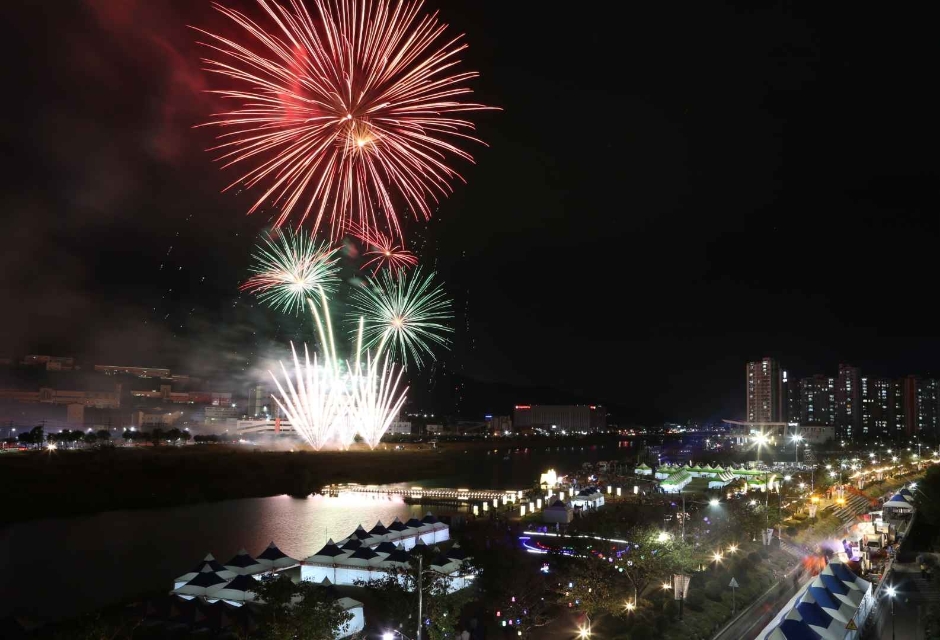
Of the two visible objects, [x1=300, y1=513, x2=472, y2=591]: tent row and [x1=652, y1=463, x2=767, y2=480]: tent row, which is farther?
[x1=652, y1=463, x2=767, y2=480]: tent row

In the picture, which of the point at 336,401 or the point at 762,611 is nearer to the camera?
the point at 762,611

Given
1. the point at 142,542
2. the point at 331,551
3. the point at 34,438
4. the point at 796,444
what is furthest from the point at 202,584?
the point at 796,444

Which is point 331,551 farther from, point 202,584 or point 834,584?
point 834,584

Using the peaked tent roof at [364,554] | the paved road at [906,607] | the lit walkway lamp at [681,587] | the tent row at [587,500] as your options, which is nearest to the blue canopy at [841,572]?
the paved road at [906,607]

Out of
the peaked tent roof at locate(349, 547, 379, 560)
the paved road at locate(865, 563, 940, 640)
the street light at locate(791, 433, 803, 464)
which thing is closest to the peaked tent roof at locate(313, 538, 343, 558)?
the peaked tent roof at locate(349, 547, 379, 560)

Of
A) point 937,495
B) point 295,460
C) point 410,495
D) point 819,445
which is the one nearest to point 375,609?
point 937,495

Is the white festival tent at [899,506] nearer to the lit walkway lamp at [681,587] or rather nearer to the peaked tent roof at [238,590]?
the lit walkway lamp at [681,587]

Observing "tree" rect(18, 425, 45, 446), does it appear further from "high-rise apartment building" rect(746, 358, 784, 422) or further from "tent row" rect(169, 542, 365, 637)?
"high-rise apartment building" rect(746, 358, 784, 422)
